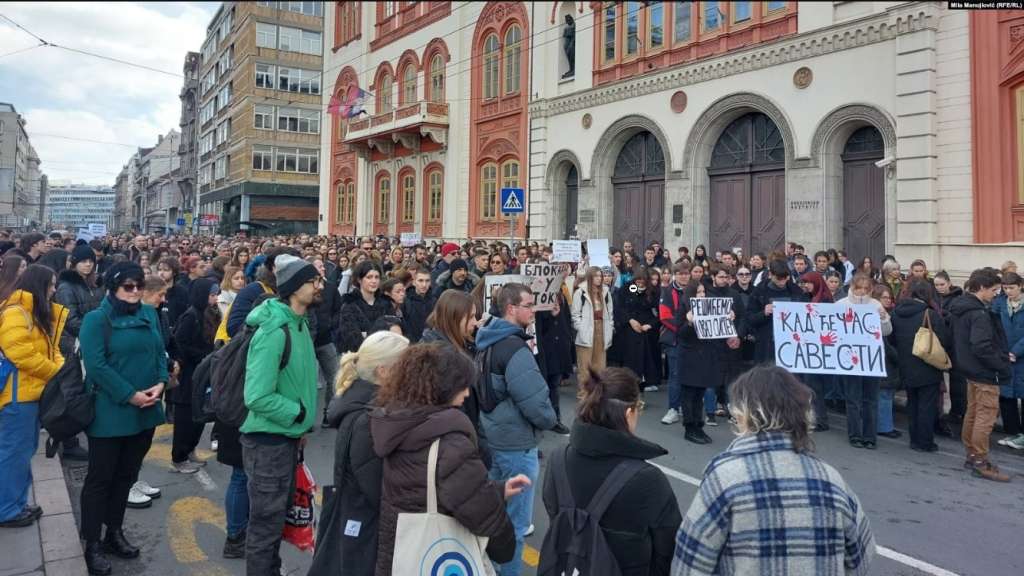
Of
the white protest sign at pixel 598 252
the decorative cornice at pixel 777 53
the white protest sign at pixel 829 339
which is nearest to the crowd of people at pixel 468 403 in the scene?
the white protest sign at pixel 829 339

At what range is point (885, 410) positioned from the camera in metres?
8.38

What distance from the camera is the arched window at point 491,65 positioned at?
26.1m

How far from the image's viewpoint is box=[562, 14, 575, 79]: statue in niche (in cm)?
2264

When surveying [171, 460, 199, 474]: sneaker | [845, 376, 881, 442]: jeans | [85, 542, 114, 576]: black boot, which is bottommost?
[85, 542, 114, 576]: black boot

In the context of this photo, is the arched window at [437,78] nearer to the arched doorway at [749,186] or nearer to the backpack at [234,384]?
the arched doorway at [749,186]

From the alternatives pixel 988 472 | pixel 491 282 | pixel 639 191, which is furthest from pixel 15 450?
pixel 639 191

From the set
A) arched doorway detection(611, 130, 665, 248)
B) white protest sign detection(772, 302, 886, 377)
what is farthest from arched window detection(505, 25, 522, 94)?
white protest sign detection(772, 302, 886, 377)

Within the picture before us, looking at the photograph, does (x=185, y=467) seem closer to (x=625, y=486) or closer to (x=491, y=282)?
(x=491, y=282)

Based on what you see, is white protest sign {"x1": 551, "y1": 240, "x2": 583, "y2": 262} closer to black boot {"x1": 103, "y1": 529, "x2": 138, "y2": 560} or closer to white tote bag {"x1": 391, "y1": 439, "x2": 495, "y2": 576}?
black boot {"x1": 103, "y1": 529, "x2": 138, "y2": 560}

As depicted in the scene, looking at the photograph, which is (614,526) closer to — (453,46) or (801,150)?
(801,150)

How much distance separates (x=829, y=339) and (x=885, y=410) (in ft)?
4.48

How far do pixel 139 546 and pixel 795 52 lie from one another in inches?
636

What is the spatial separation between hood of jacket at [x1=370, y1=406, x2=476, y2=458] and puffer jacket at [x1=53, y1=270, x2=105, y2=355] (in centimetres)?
579

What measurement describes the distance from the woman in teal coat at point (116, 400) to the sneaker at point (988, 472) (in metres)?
7.27
